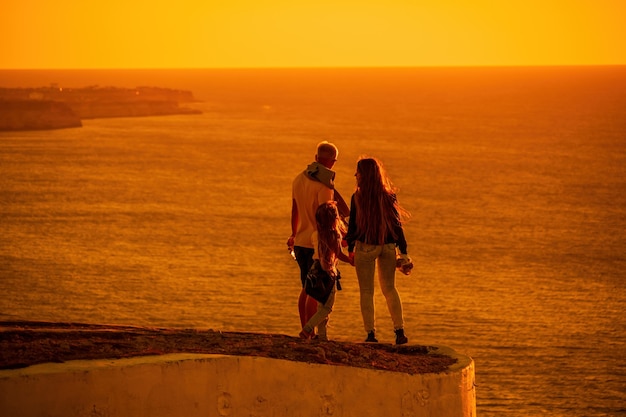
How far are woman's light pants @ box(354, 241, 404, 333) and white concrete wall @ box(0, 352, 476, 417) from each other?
47.4 inches

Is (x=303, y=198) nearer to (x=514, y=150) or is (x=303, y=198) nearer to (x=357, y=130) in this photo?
(x=514, y=150)

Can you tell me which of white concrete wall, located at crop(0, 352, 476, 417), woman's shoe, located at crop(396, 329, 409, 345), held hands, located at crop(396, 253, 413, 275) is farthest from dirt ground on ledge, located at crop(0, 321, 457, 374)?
held hands, located at crop(396, 253, 413, 275)

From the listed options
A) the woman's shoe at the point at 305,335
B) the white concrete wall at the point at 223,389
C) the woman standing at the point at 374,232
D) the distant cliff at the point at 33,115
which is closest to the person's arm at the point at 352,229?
the woman standing at the point at 374,232

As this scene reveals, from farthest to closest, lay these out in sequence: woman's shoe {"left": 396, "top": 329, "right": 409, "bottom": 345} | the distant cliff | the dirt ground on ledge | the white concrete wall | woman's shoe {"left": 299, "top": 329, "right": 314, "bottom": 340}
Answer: the distant cliff → woman's shoe {"left": 396, "top": 329, "right": 409, "bottom": 345} → woman's shoe {"left": 299, "top": 329, "right": 314, "bottom": 340} → the dirt ground on ledge → the white concrete wall

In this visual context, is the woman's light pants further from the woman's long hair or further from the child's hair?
the child's hair

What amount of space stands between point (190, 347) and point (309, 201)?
70.0 inches

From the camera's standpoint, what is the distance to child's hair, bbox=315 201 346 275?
412 inches

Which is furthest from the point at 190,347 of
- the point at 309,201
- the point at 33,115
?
the point at 33,115

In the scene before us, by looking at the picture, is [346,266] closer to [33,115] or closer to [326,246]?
[326,246]

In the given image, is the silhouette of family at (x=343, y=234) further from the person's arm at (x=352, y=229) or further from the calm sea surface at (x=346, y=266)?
the calm sea surface at (x=346, y=266)

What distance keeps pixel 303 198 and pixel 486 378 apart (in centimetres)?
3198

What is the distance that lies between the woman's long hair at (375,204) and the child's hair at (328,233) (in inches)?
7.6

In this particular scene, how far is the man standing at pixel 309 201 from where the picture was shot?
10570 millimetres

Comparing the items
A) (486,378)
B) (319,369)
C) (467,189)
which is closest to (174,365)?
(319,369)
